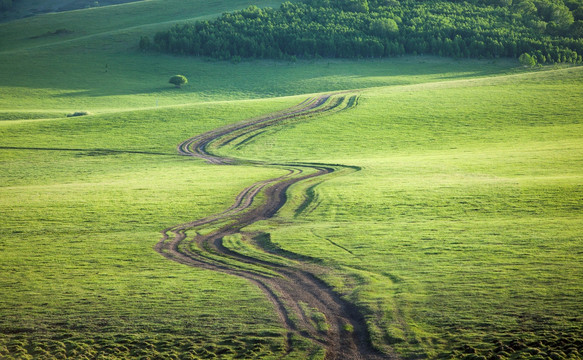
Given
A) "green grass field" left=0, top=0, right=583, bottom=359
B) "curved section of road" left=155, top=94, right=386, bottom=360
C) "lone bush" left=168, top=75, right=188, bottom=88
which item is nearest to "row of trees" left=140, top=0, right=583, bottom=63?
"lone bush" left=168, top=75, right=188, bottom=88

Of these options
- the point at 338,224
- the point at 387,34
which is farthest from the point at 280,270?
the point at 387,34

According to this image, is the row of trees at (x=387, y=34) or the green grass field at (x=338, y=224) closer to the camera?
the green grass field at (x=338, y=224)

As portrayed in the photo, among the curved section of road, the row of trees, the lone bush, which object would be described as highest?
the row of trees

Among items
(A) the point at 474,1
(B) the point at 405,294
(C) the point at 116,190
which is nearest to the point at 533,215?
(B) the point at 405,294

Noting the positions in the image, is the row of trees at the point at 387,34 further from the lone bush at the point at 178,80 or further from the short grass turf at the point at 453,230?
the short grass turf at the point at 453,230

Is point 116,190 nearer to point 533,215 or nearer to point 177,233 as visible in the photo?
point 177,233

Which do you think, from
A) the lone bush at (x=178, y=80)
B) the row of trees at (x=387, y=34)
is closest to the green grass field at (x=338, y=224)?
the lone bush at (x=178, y=80)

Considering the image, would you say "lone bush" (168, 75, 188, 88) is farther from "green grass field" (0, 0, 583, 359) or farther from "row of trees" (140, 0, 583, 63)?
"green grass field" (0, 0, 583, 359)
